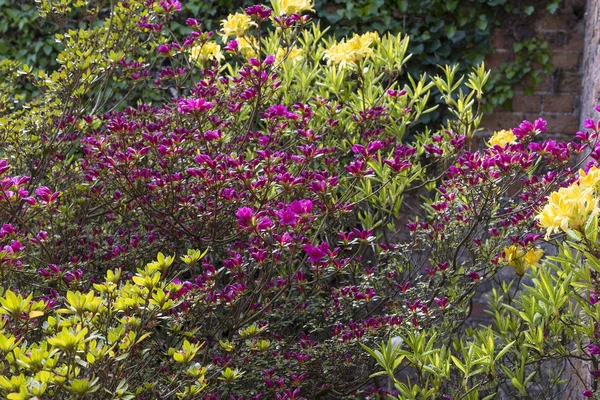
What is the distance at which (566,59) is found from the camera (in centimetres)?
397

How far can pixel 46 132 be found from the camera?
2.69 m

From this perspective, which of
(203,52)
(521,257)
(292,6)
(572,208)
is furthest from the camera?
(203,52)

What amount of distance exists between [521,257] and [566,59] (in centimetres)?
207

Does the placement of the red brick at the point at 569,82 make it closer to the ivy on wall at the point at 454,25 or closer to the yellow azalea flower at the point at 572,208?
the ivy on wall at the point at 454,25

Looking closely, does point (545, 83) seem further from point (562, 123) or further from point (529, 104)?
point (562, 123)

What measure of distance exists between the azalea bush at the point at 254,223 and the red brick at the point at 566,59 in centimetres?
150

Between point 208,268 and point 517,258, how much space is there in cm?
107

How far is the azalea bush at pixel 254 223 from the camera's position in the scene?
202 centimetres

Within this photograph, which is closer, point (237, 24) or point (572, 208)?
point (572, 208)

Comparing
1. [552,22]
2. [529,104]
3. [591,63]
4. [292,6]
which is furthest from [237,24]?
[552,22]

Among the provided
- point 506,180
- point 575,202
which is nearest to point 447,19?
point 506,180

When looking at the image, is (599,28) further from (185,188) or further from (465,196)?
(185,188)

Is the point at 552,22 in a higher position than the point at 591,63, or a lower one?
higher

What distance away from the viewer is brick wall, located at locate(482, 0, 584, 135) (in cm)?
395
